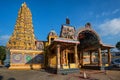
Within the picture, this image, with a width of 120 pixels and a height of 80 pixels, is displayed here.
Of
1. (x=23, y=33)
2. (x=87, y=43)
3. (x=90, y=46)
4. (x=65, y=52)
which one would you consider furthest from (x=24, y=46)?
(x=90, y=46)

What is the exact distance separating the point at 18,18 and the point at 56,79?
102 ft

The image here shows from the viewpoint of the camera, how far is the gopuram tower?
73.5 ft

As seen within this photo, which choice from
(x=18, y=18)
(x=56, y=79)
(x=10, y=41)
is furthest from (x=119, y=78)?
(x=18, y=18)

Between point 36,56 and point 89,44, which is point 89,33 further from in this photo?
point 36,56

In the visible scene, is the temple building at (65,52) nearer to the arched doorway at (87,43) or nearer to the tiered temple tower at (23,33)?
the arched doorway at (87,43)

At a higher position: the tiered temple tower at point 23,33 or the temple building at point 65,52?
the tiered temple tower at point 23,33

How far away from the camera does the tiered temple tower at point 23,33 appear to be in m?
36.2

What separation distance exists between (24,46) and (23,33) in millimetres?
3865

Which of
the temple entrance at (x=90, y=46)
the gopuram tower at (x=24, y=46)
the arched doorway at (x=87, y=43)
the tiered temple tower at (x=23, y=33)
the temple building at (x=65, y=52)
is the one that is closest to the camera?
the temple building at (x=65, y=52)

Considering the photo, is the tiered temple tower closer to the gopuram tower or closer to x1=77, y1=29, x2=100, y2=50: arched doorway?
the gopuram tower

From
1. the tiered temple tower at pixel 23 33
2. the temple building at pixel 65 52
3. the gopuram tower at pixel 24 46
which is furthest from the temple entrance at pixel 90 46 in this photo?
the tiered temple tower at pixel 23 33

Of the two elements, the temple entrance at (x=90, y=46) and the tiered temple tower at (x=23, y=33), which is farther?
the tiered temple tower at (x=23, y=33)

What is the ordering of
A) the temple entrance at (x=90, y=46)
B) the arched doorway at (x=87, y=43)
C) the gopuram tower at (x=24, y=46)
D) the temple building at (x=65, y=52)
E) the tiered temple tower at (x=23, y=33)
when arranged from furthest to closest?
the tiered temple tower at (x=23, y=33) → the gopuram tower at (x=24, y=46) → the arched doorway at (x=87, y=43) → the temple entrance at (x=90, y=46) → the temple building at (x=65, y=52)

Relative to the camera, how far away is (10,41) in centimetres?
3750
